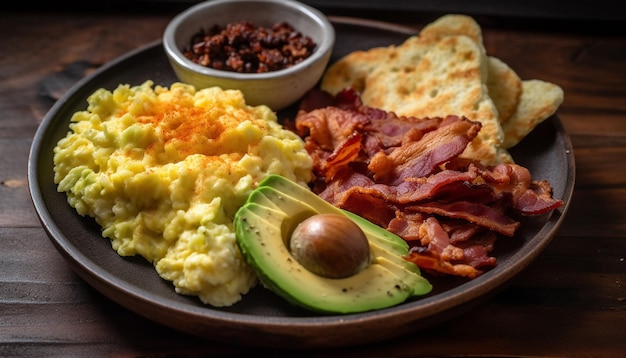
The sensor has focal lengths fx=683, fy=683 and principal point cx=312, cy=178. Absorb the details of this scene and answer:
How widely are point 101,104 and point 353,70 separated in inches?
55.1

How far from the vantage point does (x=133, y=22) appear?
4855 millimetres

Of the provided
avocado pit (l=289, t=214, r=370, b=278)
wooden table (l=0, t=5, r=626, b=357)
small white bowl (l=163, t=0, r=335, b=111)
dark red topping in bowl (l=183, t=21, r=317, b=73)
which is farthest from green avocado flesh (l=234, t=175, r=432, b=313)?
dark red topping in bowl (l=183, t=21, r=317, b=73)

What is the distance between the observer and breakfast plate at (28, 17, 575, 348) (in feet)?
7.68

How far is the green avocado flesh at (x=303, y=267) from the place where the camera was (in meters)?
2.41

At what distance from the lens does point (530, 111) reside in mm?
3406

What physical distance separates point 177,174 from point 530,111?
5.90ft

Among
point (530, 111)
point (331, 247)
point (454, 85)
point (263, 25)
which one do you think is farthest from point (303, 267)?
point (263, 25)

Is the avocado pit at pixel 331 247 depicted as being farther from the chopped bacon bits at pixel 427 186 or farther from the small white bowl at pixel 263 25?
the small white bowl at pixel 263 25

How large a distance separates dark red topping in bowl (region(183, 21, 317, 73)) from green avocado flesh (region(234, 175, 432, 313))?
3.62ft

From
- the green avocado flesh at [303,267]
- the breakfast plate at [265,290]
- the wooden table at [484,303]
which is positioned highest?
the green avocado flesh at [303,267]

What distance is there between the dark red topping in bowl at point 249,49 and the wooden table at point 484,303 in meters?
1.04

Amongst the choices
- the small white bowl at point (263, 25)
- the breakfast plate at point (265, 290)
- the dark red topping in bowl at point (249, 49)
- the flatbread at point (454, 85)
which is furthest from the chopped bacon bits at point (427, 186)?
the dark red topping in bowl at point (249, 49)

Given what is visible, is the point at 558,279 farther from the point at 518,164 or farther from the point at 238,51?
the point at 238,51

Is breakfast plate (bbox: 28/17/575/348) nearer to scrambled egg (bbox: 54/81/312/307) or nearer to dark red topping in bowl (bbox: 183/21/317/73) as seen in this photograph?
scrambled egg (bbox: 54/81/312/307)
